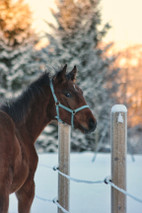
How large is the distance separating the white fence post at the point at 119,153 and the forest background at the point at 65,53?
10.9 metres

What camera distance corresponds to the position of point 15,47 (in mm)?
14562

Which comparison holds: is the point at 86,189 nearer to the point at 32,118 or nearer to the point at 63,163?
the point at 63,163

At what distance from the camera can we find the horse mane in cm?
300

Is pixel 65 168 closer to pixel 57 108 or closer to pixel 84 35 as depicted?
pixel 57 108

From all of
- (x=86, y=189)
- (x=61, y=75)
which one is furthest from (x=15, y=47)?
(x=61, y=75)

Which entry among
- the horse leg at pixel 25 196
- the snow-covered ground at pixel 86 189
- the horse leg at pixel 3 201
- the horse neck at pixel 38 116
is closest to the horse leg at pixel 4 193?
the horse leg at pixel 3 201

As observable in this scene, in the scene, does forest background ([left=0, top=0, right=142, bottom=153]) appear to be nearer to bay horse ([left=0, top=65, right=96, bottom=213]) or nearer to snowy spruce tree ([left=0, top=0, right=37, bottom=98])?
snowy spruce tree ([left=0, top=0, right=37, bottom=98])

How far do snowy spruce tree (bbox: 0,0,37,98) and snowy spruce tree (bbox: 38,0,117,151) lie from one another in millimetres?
1090

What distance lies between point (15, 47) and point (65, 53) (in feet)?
8.98

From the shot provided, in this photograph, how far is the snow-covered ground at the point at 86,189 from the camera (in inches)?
177

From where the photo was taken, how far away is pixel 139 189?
18.4 feet

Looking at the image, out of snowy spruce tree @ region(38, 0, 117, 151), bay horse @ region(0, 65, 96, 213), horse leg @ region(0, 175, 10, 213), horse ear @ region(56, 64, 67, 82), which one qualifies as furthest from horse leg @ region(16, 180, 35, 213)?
snowy spruce tree @ region(38, 0, 117, 151)

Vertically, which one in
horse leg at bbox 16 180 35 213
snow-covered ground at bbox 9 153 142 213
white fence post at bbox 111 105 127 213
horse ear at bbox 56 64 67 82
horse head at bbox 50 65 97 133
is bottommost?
snow-covered ground at bbox 9 153 142 213

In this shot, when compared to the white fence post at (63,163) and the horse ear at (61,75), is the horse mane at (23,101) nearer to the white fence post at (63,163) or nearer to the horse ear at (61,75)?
the horse ear at (61,75)
